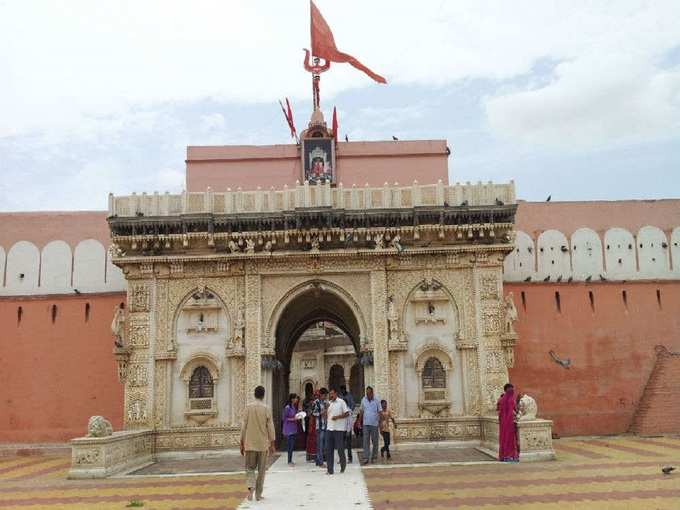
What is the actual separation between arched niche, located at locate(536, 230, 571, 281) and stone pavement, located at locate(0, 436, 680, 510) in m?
6.37

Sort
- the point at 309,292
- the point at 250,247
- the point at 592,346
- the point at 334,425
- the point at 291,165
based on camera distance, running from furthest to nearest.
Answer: the point at 291,165, the point at 592,346, the point at 309,292, the point at 250,247, the point at 334,425

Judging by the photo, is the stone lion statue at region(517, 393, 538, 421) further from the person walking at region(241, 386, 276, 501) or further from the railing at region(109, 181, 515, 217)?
the person walking at region(241, 386, 276, 501)

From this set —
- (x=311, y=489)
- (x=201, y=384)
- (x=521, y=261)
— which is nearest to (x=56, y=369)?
(x=201, y=384)

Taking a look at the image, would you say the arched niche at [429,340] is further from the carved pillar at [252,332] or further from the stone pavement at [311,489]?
the carved pillar at [252,332]

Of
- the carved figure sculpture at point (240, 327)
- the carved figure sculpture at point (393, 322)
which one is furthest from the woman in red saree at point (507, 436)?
the carved figure sculpture at point (240, 327)

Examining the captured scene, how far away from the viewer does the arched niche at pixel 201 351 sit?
48.9 feet

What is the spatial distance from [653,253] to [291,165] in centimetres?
983

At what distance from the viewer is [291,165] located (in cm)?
1883

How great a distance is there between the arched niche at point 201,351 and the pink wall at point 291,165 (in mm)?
4363

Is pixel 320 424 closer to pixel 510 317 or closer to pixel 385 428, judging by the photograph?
pixel 385 428

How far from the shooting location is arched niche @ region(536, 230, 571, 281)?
60.6 ft

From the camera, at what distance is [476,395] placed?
1483 cm

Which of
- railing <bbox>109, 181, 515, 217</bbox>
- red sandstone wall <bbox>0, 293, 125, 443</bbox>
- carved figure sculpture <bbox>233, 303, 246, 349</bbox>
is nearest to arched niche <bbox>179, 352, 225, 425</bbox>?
carved figure sculpture <bbox>233, 303, 246, 349</bbox>

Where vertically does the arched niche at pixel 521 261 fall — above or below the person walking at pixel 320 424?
above
